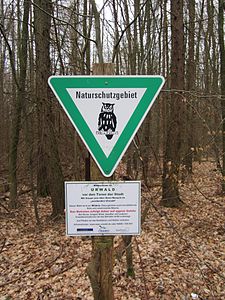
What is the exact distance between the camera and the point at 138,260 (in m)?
4.94

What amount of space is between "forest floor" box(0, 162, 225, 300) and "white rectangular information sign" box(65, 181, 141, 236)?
72 cm

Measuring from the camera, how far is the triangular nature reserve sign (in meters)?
1.75

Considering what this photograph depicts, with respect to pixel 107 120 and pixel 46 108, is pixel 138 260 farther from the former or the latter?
pixel 46 108

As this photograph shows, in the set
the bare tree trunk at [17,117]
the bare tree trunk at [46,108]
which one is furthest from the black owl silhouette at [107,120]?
the bare tree trunk at [17,117]

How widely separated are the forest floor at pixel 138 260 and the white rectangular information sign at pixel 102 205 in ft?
2.35

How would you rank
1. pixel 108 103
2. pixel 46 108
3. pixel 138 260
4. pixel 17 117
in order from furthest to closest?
pixel 17 117 < pixel 46 108 < pixel 138 260 < pixel 108 103

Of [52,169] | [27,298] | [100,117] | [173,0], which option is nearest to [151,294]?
[27,298]

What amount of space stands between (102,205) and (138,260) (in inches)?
138

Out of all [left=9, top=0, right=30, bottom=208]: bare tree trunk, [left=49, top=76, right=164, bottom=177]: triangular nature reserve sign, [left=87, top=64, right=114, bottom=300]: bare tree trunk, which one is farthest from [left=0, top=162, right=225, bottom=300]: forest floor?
[left=49, top=76, right=164, bottom=177]: triangular nature reserve sign

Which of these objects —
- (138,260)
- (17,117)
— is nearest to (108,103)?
(138,260)

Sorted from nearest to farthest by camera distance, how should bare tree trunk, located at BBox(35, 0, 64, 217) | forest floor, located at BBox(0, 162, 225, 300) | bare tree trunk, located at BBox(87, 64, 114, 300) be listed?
bare tree trunk, located at BBox(87, 64, 114, 300) < forest floor, located at BBox(0, 162, 225, 300) < bare tree trunk, located at BBox(35, 0, 64, 217)

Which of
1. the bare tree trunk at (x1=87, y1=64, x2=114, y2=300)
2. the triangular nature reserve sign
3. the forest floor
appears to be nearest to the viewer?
the triangular nature reserve sign

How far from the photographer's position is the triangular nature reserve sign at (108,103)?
5.73 ft

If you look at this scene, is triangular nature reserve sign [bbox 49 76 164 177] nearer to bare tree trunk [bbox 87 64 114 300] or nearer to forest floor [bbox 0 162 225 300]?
bare tree trunk [bbox 87 64 114 300]
